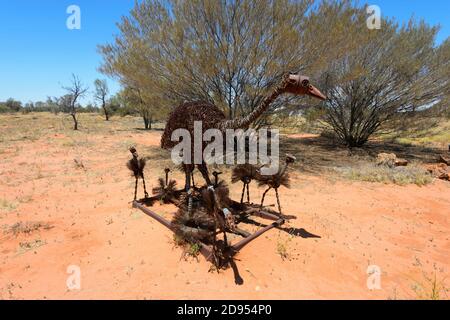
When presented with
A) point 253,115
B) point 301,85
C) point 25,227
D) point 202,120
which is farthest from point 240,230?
point 25,227

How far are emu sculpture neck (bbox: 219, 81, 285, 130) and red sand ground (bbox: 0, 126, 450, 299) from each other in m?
1.84

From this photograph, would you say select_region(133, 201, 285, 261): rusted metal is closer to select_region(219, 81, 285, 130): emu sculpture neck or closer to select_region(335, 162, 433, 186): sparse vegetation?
select_region(219, 81, 285, 130): emu sculpture neck

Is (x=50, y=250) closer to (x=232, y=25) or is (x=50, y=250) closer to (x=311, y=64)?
(x=232, y=25)

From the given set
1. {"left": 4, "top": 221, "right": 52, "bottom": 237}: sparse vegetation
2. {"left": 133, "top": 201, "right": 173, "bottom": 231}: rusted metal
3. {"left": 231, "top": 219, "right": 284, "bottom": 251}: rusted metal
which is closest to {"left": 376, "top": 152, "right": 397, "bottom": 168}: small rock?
{"left": 231, "top": 219, "right": 284, "bottom": 251}: rusted metal

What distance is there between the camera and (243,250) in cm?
389

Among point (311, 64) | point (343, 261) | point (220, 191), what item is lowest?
point (343, 261)

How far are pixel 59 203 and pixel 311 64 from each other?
863 cm

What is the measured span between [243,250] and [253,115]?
2.00 meters

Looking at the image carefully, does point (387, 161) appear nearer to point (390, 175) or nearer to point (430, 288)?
point (390, 175)

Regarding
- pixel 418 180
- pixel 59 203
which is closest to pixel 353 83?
pixel 418 180

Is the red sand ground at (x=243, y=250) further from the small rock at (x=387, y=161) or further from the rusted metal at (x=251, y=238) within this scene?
the small rock at (x=387, y=161)

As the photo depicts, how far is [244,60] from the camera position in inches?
368

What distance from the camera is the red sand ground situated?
3141 mm

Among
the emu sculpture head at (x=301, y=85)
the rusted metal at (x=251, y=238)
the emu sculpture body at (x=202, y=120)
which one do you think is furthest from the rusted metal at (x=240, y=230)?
the emu sculpture head at (x=301, y=85)
